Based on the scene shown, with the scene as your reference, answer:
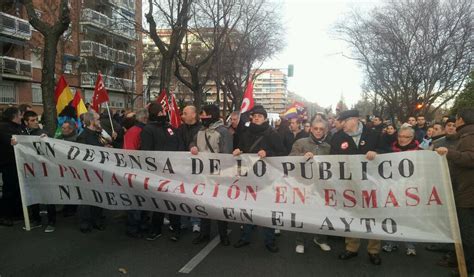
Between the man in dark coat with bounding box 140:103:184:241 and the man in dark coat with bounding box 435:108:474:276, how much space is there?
3557mm

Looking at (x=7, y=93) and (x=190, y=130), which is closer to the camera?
(x=190, y=130)

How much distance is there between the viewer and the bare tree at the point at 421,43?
21438 mm

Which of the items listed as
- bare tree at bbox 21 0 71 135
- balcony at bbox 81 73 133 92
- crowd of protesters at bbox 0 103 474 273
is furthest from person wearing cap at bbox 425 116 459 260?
balcony at bbox 81 73 133 92

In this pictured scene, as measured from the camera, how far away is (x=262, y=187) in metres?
5.32

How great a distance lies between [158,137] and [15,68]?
2939 cm

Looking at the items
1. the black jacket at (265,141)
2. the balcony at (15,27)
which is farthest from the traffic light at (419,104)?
the balcony at (15,27)

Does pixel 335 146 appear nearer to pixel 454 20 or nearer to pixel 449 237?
pixel 449 237

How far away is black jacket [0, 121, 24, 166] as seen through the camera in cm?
650

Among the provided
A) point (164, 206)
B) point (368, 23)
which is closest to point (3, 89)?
point (368, 23)

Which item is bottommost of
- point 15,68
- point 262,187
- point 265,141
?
point 262,187

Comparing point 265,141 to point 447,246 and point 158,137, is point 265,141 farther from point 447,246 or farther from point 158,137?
point 447,246

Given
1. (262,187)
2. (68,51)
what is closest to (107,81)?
(68,51)

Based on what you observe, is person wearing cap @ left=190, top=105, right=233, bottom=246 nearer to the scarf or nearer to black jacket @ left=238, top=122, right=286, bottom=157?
black jacket @ left=238, top=122, right=286, bottom=157

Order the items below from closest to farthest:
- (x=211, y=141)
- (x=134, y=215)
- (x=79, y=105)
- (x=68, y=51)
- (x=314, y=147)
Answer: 1. (x=314, y=147)
2. (x=211, y=141)
3. (x=134, y=215)
4. (x=79, y=105)
5. (x=68, y=51)
